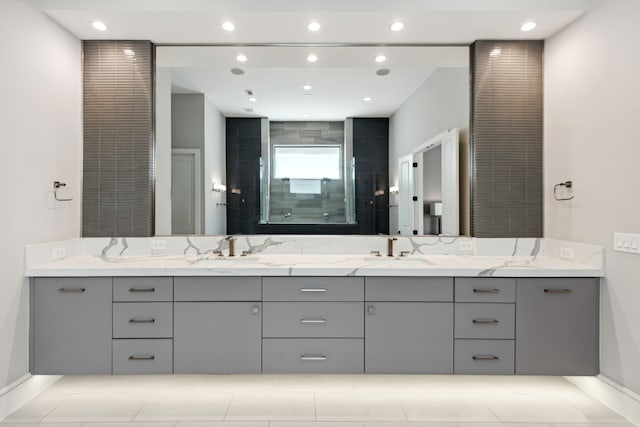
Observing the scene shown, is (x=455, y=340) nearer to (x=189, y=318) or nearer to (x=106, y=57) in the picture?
(x=189, y=318)

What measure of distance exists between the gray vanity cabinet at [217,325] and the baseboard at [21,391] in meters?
0.92

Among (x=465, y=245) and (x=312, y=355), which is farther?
(x=465, y=245)

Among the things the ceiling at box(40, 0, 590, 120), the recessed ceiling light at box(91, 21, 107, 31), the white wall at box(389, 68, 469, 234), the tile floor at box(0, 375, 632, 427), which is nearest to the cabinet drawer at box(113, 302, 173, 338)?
the tile floor at box(0, 375, 632, 427)

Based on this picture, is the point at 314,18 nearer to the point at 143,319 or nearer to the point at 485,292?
the point at 485,292

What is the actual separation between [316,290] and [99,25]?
2.35 metres

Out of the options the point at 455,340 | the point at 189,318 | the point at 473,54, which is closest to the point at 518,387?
the point at 455,340

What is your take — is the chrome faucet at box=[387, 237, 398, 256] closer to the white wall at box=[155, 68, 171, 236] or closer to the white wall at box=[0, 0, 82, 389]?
the white wall at box=[155, 68, 171, 236]

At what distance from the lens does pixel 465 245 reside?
2.83 metres

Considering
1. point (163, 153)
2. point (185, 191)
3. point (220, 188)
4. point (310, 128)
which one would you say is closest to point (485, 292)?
point (310, 128)

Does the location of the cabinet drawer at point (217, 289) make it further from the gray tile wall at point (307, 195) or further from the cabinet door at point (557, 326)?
the cabinet door at point (557, 326)

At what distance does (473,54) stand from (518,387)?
2.41 m

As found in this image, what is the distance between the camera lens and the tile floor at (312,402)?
2.13 metres

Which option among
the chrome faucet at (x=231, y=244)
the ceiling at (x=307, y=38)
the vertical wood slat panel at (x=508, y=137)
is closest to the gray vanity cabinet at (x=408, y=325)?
the vertical wood slat panel at (x=508, y=137)

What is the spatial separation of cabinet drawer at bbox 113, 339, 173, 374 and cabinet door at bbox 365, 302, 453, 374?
48.1 inches
